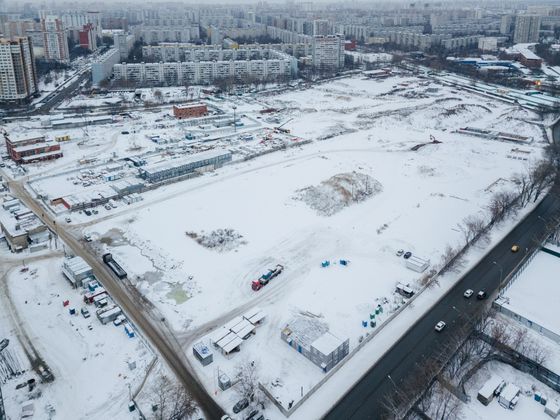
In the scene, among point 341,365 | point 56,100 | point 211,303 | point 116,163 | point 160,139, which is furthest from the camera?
point 56,100

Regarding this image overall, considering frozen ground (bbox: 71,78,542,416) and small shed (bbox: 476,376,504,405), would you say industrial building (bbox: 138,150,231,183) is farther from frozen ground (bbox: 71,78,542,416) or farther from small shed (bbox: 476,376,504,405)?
small shed (bbox: 476,376,504,405)

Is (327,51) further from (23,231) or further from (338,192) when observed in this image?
(23,231)

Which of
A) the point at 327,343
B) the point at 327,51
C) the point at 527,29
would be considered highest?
the point at 527,29

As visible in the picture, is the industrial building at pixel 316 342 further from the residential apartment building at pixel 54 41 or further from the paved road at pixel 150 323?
the residential apartment building at pixel 54 41

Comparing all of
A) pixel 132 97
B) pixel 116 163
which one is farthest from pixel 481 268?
pixel 132 97

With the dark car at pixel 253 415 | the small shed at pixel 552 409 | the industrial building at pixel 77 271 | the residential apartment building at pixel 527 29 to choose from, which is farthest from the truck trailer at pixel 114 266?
the residential apartment building at pixel 527 29

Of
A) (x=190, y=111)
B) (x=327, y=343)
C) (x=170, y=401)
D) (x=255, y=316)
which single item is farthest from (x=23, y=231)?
(x=190, y=111)

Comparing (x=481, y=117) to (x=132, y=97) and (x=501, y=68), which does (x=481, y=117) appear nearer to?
(x=501, y=68)

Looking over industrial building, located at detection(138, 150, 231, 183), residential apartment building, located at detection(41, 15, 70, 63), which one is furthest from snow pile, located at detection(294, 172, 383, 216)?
residential apartment building, located at detection(41, 15, 70, 63)
